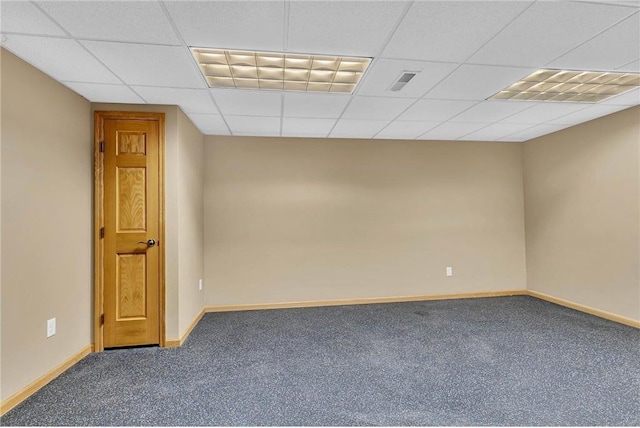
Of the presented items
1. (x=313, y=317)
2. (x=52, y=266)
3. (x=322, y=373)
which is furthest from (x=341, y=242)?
(x=52, y=266)

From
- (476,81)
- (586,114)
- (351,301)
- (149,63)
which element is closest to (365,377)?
(351,301)

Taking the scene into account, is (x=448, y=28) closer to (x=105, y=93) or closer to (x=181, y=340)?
(x=105, y=93)

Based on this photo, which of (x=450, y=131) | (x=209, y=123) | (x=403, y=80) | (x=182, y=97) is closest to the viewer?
(x=403, y=80)

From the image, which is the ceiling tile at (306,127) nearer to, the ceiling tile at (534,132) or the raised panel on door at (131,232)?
the raised panel on door at (131,232)

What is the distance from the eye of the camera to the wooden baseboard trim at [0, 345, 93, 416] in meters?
1.96

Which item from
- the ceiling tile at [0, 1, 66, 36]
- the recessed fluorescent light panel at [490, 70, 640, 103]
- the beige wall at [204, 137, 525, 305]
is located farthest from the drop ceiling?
the beige wall at [204, 137, 525, 305]

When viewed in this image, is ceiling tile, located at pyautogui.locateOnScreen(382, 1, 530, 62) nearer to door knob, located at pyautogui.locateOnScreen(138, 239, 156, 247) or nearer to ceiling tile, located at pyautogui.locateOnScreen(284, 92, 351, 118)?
ceiling tile, located at pyautogui.locateOnScreen(284, 92, 351, 118)

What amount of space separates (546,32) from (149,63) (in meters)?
2.54

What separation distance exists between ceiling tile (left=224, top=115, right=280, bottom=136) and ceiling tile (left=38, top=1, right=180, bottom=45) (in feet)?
4.91

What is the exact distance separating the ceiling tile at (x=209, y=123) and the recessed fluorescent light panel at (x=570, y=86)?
9.14 feet

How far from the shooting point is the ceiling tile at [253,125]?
3377mm

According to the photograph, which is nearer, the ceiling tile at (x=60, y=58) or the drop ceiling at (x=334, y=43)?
the drop ceiling at (x=334, y=43)

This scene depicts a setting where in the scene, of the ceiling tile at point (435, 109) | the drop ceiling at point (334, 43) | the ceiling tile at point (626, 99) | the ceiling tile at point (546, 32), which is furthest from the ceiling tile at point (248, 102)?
the ceiling tile at point (626, 99)

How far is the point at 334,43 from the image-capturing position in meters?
1.93
